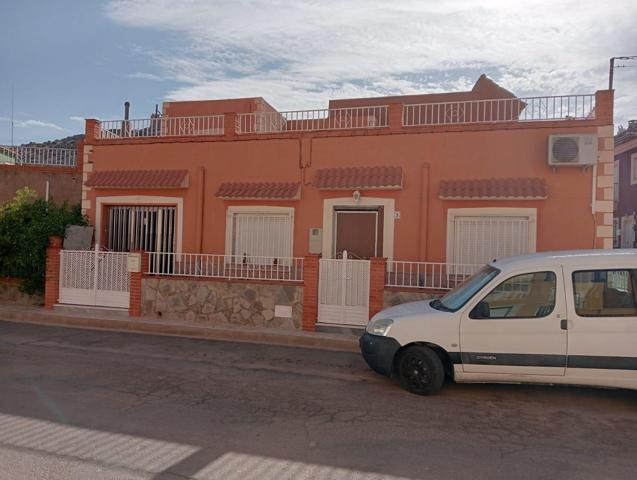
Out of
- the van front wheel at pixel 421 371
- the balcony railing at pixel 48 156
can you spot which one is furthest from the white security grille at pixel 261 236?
Answer: the balcony railing at pixel 48 156

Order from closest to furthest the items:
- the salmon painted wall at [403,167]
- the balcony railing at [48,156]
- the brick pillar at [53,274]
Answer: the salmon painted wall at [403,167] < the brick pillar at [53,274] < the balcony railing at [48,156]

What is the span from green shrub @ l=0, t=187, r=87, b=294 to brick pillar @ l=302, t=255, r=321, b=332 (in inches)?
245

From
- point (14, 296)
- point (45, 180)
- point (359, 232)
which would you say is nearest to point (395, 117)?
point (359, 232)

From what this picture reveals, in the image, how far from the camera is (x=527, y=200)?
976cm

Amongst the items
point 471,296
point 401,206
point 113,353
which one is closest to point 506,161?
point 401,206

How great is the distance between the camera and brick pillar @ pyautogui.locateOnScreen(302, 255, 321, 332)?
9531 millimetres

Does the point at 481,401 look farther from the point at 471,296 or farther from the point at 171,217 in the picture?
the point at 171,217

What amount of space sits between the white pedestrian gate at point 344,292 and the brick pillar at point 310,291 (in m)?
0.10

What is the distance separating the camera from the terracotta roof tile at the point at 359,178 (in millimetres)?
10406

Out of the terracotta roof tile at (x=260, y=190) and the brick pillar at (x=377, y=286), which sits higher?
the terracotta roof tile at (x=260, y=190)

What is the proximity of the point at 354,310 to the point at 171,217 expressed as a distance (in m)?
5.47

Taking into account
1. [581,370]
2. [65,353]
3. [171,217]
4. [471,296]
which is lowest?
[65,353]

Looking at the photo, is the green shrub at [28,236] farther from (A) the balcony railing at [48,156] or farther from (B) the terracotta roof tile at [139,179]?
(A) the balcony railing at [48,156]

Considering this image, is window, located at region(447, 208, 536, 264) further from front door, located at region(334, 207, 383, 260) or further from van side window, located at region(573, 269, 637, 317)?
van side window, located at region(573, 269, 637, 317)
